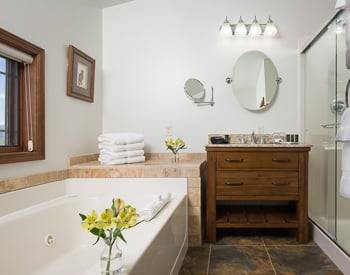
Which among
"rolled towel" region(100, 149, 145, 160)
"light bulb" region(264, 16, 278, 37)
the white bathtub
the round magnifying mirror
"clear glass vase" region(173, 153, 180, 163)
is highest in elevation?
"light bulb" region(264, 16, 278, 37)

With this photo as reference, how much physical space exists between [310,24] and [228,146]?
1565mm

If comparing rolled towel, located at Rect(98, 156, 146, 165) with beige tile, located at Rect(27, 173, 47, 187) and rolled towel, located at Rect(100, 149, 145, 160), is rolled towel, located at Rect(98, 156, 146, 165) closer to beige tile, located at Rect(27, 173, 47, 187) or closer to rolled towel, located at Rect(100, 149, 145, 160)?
rolled towel, located at Rect(100, 149, 145, 160)

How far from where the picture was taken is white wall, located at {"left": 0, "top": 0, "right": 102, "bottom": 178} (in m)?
1.94

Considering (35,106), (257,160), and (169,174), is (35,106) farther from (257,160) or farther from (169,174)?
(257,160)

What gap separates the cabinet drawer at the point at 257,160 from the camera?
2.57 metres

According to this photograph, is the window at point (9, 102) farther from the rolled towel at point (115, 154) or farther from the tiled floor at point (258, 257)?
the tiled floor at point (258, 257)

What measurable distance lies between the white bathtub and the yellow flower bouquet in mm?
46

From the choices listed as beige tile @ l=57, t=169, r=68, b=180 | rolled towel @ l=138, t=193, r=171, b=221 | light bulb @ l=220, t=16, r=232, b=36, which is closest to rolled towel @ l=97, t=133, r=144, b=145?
beige tile @ l=57, t=169, r=68, b=180

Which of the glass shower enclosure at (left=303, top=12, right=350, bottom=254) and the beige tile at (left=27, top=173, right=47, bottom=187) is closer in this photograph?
the beige tile at (left=27, top=173, right=47, bottom=187)

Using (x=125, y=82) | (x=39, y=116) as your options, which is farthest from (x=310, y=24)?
(x=39, y=116)

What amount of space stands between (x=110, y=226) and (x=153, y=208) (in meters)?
0.75

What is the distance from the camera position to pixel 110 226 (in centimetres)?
103

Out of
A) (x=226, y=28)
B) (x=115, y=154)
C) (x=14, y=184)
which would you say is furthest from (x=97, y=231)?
(x=226, y=28)

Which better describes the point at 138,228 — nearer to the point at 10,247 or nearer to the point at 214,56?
the point at 10,247
